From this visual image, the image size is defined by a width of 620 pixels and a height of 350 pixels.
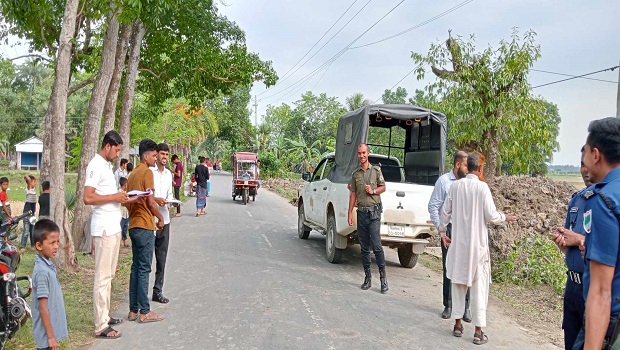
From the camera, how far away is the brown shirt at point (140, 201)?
5773 millimetres

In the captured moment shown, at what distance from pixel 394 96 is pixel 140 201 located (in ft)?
230

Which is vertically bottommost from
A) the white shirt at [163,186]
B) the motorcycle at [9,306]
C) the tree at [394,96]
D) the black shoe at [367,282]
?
the black shoe at [367,282]

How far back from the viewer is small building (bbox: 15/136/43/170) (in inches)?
2303

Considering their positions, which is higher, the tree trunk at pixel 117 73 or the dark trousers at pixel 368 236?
the tree trunk at pixel 117 73

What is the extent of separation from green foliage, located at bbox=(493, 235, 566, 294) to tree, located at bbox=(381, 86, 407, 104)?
58189 millimetres

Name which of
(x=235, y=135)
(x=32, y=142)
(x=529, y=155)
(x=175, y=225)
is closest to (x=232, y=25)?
(x=175, y=225)

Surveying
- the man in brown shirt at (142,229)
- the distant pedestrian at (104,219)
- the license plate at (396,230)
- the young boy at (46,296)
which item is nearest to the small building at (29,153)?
the license plate at (396,230)

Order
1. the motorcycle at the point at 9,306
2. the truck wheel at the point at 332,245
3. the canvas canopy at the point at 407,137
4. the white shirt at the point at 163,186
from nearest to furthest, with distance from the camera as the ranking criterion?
the motorcycle at the point at 9,306
the white shirt at the point at 163,186
the canvas canopy at the point at 407,137
the truck wheel at the point at 332,245

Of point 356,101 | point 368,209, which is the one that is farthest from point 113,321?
point 356,101

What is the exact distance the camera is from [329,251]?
973cm

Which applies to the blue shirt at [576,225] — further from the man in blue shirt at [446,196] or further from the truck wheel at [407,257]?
the truck wheel at [407,257]

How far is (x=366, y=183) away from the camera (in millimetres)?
7707

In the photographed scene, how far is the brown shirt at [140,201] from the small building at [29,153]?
188 ft

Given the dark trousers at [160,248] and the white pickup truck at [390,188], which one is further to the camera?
the white pickup truck at [390,188]
